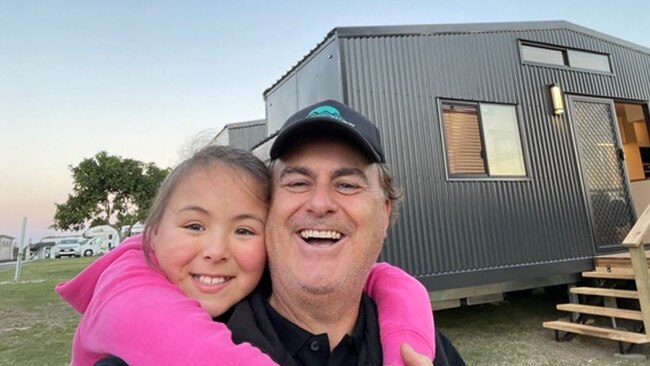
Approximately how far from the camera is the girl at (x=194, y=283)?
941mm

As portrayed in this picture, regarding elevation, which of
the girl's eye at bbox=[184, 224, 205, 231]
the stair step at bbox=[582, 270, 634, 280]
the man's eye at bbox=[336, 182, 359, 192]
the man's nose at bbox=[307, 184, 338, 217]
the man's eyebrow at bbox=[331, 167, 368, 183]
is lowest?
the stair step at bbox=[582, 270, 634, 280]

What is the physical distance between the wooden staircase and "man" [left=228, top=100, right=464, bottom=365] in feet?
15.0

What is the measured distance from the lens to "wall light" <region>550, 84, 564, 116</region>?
21.9ft

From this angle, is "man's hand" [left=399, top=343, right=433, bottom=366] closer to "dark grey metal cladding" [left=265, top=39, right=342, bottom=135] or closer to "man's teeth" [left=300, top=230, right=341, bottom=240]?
"man's teeth" [left=300, top=230, right=341, bottom=240]

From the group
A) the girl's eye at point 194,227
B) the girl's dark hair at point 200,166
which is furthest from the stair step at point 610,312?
Result: the girl's eye at point 194,227

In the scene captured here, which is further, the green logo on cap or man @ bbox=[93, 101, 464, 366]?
the green logo on cap

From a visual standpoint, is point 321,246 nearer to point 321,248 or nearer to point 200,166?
point 321,248

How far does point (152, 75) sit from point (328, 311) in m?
10.9

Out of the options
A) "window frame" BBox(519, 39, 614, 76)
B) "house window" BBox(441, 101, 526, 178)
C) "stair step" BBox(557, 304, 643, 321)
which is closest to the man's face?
"house window" BBox(441, 101, 526, 178)

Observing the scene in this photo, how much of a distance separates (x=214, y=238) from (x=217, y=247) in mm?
36

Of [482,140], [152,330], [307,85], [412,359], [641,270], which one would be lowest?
[641,270]

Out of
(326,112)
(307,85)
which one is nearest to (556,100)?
(307,85)

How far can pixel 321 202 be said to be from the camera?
1274mm

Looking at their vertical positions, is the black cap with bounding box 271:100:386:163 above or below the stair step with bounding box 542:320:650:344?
above
